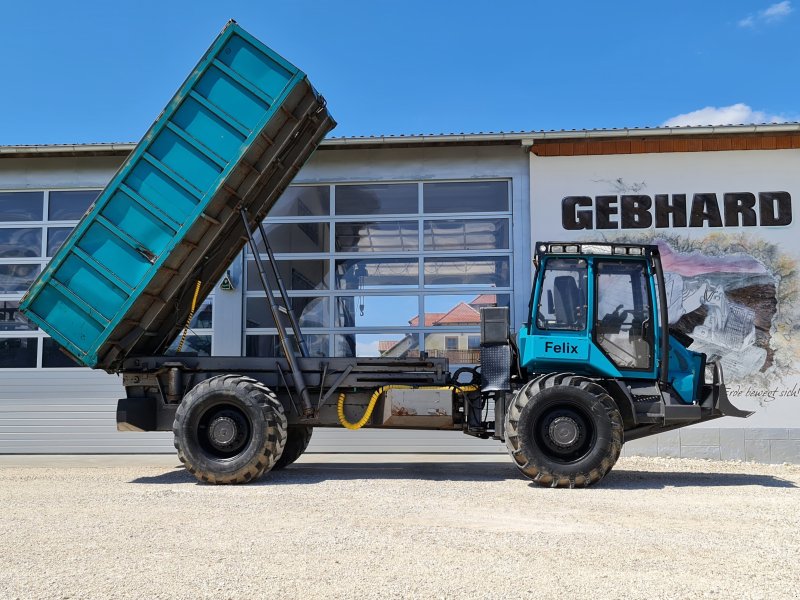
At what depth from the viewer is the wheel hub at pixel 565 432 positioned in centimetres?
848

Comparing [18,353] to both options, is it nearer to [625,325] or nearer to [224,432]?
[224,432]

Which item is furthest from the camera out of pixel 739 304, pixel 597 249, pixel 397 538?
→ pixel 739 304

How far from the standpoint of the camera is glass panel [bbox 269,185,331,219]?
44.4 feet

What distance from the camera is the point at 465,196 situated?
13.4 m

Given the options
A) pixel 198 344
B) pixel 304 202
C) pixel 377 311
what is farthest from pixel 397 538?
pixel 304 202

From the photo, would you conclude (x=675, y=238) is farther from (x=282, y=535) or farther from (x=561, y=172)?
(x=282, y=535)

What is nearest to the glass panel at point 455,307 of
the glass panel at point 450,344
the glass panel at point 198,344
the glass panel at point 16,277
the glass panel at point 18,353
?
the glass panel at point 450,344

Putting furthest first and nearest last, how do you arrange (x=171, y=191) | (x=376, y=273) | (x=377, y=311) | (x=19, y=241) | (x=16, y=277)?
(x=19, y=241), (x=16, y=277), (x=376, y=273), (x=377, y=311), (x=171, y=191)

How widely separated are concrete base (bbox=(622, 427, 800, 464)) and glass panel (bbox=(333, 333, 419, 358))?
3.62 m

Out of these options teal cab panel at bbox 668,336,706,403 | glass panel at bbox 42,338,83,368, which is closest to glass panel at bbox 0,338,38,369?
glass panel at bbox 42,338,83,368

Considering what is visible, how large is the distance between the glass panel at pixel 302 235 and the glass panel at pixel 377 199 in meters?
0.43

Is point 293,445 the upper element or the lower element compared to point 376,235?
lower

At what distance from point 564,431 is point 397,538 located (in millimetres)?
3299

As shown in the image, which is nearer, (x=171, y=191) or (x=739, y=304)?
(x=171, y=191)
